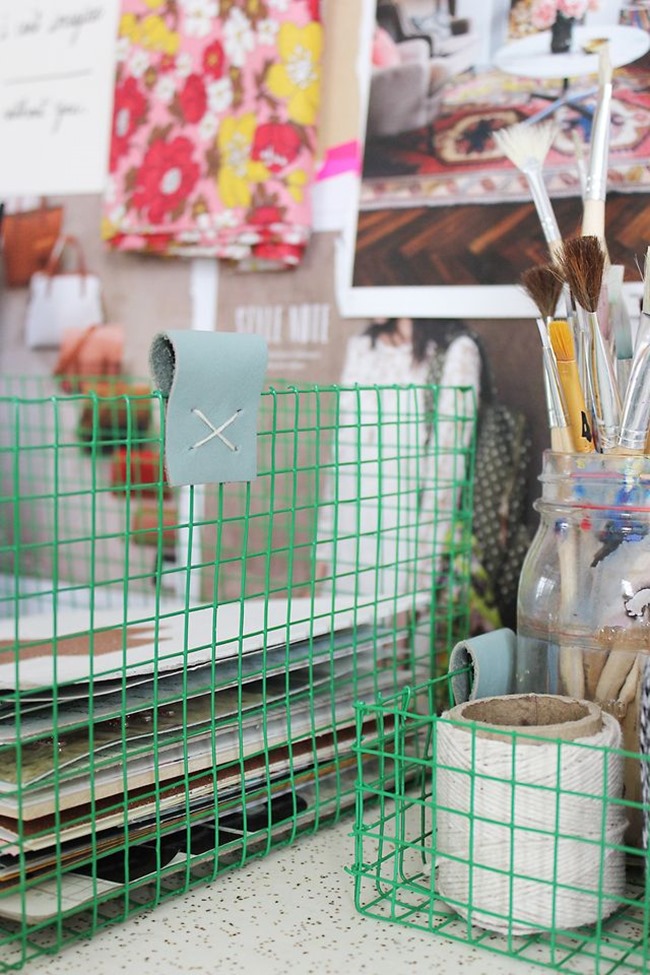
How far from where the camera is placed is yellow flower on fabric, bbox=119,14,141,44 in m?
1.18

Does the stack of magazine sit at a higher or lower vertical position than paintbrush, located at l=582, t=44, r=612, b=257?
lower

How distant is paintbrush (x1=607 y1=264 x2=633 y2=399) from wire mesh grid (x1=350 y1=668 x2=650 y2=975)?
26 cm

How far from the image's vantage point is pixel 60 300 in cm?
128

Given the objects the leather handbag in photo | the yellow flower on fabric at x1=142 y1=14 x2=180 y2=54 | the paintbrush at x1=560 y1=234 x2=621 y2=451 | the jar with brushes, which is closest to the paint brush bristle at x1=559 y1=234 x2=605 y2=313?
the paintbrush at x1=560 y1=234 x2=621 y2=451

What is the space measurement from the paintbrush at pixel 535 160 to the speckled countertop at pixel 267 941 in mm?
489

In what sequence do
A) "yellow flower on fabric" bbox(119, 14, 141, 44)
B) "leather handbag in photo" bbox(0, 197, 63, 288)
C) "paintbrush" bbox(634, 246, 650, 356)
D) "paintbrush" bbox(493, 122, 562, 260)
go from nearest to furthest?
"paintbrush" bbox(634, 246, 650, 356) < "paintbrush" bbox(493, 122, 562, 260) < "yellow flower on fabric" bbox(119, 14, 141, 44) < "leather handbag in photo" bbox(0, 197, 63, 288)

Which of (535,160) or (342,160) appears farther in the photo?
(342,160)

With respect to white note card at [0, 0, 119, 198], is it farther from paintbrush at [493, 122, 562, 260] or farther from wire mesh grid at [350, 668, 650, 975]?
wire mesh grid at [350, 668, 650, 975]

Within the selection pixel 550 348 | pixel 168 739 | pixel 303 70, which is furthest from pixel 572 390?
pixel 303 70

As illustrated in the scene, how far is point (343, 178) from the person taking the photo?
107 centimetres

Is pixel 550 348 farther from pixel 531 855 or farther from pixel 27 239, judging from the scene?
pixel 27 239

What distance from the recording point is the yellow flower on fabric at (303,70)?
1.05 metres

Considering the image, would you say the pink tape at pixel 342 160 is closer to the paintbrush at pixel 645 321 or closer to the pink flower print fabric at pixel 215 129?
the pink flower print fabric at pixel 215 129

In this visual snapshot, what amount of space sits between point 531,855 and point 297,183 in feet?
2.21
